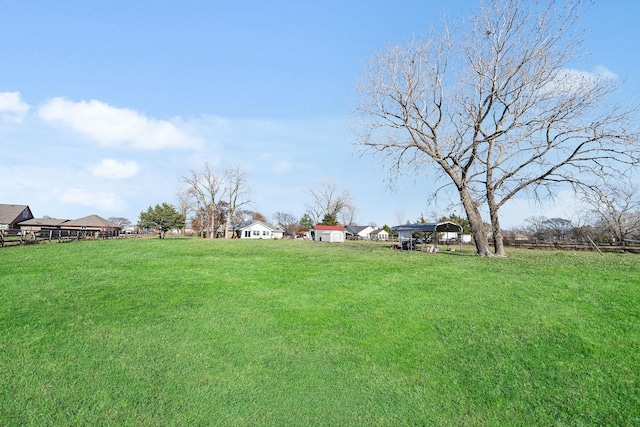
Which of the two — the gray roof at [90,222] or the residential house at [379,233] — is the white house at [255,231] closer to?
the gray roof at [90,222]

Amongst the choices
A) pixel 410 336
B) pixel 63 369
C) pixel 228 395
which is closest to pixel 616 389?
pixel 410 336

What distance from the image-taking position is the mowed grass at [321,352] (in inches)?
167

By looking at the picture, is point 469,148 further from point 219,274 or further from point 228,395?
point 228,395

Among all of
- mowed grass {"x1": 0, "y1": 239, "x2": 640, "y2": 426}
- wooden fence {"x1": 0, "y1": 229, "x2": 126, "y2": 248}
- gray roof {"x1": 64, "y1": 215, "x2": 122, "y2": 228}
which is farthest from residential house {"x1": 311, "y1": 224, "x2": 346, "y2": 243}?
mowed grass {"x1": 0, "y1": 239, "x2": 640, "y2": 426}

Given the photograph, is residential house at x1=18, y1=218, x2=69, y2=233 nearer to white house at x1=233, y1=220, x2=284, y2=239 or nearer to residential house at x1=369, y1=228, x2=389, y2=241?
white house at x1=233, y1=220, x2=284, y2=239

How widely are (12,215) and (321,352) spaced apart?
70.0 m

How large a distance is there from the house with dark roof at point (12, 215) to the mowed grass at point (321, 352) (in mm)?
58382

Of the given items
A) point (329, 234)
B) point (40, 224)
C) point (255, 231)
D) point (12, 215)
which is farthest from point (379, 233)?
point (12, 215)

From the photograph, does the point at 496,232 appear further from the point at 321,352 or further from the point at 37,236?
the point at 37,236

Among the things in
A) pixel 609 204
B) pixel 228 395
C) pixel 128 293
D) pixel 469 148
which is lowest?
pixel 228 395

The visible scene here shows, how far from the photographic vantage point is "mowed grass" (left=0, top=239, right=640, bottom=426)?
424cm

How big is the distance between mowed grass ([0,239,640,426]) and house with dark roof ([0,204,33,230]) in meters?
58.4

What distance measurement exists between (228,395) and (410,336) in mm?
3399

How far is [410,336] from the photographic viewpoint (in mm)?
6246
